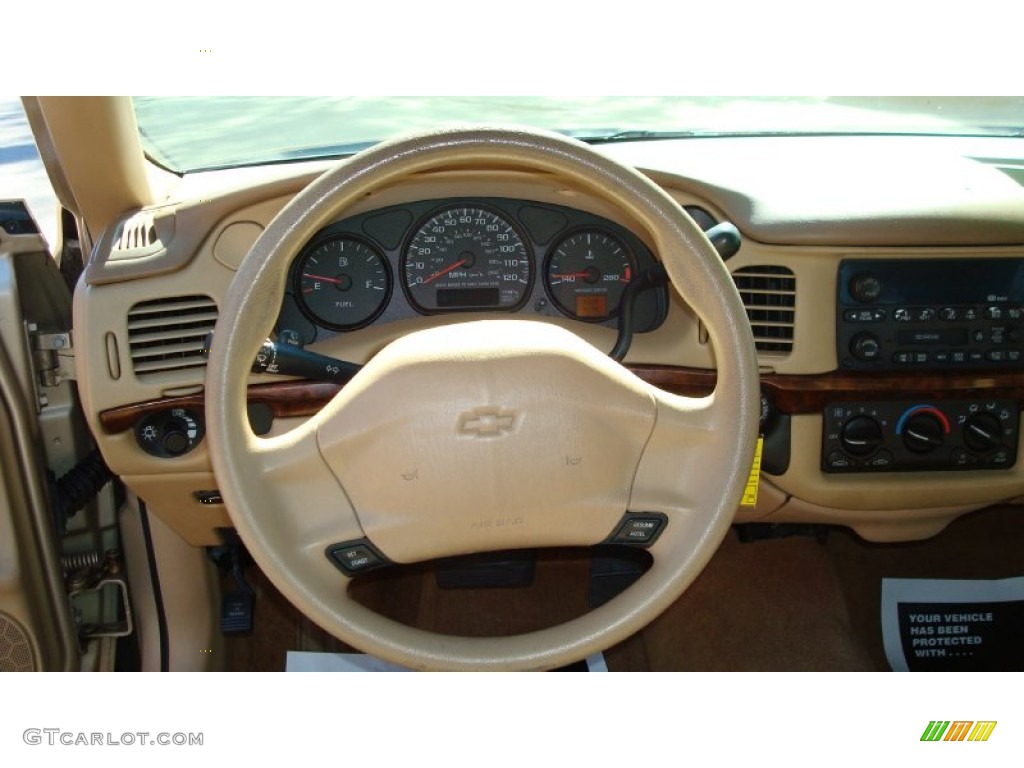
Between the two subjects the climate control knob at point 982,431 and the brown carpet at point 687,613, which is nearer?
the climate control knob at point 982,431

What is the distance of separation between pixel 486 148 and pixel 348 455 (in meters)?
0.42

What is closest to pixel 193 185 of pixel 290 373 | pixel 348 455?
pixel 290 373

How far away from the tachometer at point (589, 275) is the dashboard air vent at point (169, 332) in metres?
0.64

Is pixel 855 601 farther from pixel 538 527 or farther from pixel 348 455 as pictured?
pixel 348 455

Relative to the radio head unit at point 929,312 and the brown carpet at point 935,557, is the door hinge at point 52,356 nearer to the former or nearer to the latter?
the radio head unit at point 929,312

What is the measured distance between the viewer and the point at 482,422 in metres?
1.25

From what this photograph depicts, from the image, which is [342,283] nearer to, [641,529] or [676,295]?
[676,295]

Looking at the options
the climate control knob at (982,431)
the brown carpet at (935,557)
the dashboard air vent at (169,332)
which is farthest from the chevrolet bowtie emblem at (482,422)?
the brown carpet at (935,557)

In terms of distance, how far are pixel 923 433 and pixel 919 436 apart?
0.01 meters

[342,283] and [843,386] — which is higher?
[342,283]

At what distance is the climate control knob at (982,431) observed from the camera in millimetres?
1952

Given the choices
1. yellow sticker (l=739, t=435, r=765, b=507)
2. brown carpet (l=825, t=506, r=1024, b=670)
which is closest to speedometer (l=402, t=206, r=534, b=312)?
yellow sticker (l=739, t=435, r=765, b=507)

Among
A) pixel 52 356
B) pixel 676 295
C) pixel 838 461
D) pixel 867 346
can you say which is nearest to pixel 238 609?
pixel 52 356

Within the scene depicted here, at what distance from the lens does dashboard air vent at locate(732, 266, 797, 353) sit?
6.18 feet
